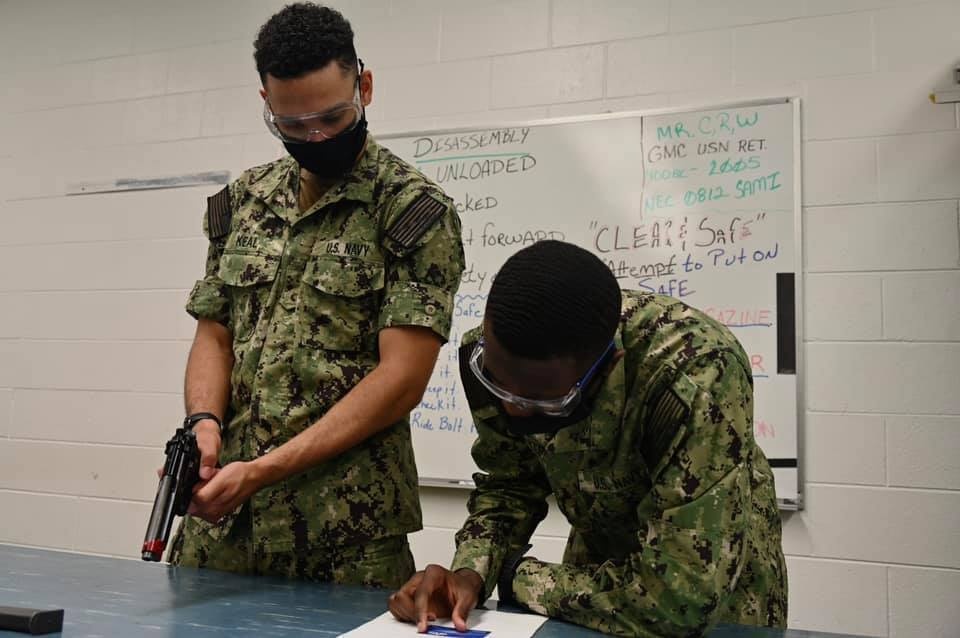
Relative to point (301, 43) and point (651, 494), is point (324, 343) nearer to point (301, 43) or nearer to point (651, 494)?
point (301, 43)

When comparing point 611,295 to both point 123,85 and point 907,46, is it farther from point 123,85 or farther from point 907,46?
point 123,85

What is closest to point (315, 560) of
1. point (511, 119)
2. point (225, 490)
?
point (225, 490)

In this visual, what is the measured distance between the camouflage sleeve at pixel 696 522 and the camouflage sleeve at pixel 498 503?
20cm

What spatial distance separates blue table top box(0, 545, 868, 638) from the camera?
37.7 inches

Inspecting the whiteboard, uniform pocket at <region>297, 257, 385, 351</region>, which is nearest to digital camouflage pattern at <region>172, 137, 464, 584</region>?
uniform pocket at <region>297, 257, 385, 351</region>

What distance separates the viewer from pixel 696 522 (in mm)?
931

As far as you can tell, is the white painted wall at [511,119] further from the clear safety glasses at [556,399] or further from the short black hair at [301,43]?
the clear safety glasses at [556,399]

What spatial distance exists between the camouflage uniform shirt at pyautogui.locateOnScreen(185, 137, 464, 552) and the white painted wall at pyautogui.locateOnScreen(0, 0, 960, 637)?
1.04 meters

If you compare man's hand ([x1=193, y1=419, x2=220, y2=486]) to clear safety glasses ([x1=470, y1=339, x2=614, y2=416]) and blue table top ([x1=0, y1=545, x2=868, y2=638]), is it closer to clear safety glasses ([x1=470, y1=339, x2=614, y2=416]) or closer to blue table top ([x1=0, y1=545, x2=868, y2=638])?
blue table top ([x1=0, y1=545, x2=868, y2=638])

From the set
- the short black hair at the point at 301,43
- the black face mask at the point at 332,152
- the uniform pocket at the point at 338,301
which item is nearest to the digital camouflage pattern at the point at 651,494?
the uniform pocket at the point at 338,301

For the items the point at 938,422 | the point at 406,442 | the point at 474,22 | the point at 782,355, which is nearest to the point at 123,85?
the point at 474,22

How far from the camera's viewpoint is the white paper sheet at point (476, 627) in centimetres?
96

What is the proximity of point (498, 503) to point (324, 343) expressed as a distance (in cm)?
38

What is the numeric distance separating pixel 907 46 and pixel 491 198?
44.7 inches
